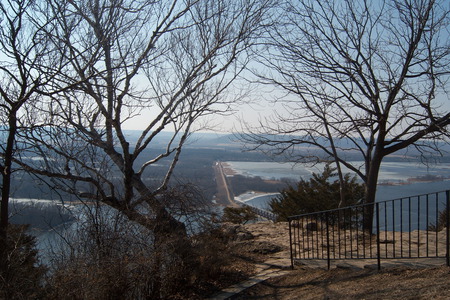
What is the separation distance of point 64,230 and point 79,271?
138 cm

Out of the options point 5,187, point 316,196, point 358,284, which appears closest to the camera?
point 5,187

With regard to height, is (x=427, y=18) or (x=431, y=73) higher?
(x=427, y=18)

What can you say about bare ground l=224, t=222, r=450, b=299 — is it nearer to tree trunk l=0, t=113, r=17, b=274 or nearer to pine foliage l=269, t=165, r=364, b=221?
tree trunk l=0, t=113, r=17, b=274

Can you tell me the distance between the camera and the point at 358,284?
4.96 meters

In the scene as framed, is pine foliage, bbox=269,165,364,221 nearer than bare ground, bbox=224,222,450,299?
No

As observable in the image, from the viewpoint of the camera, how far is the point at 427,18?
7.72m

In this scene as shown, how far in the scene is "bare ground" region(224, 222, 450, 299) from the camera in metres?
4.17

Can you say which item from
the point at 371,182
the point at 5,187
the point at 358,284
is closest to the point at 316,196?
the point at 371,182

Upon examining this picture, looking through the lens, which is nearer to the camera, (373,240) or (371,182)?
(373,240)

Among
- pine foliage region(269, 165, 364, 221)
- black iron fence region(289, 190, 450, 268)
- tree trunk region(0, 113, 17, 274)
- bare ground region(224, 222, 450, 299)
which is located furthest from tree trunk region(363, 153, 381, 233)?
pine foliage region(269, 165, 364, 221)

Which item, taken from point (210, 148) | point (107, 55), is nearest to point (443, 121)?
point (107, 55)

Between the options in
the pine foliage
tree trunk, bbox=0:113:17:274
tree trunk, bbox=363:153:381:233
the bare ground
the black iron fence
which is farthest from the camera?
the pine foliage

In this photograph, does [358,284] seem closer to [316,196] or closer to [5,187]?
[5,187]

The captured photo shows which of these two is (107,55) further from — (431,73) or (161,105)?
(431,73)
